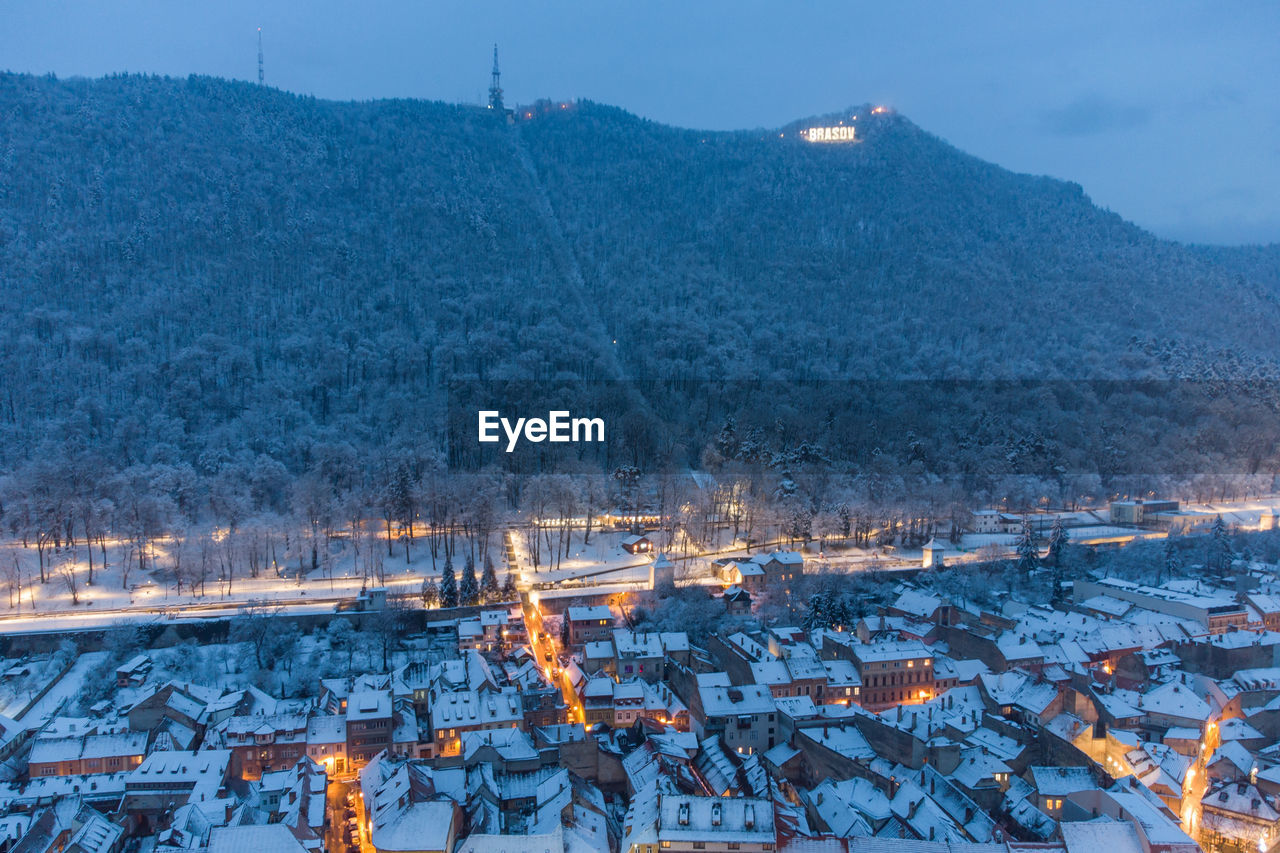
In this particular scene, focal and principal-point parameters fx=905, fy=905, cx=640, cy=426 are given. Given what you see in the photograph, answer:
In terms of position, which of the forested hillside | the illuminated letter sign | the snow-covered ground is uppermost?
the illuminated letter sign

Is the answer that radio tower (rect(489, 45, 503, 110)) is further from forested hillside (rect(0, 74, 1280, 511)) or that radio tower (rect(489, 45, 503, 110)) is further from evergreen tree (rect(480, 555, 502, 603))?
evergreen tree (rect(480, 555, 502, 603))

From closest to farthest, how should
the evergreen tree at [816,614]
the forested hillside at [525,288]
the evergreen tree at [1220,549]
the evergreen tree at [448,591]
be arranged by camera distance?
the evergreen tree at [816,614], the evergreen tree at [448,591], the evergreen tree at [1220,549], the forested hillside at [525,288]

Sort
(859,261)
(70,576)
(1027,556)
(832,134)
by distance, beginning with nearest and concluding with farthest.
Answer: (70,576) → (1027,556) → (859,261) → (832,134)

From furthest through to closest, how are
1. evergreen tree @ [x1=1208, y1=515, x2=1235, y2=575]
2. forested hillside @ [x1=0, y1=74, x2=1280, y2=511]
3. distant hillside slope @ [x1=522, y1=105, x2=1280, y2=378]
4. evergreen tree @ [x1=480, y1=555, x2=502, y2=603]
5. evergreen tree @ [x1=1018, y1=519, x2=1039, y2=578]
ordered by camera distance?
distant hillside slope @ [x1=522, y1=105, x2=1280, y2=378], forested hillside @ [x1=0, y1=74, x2=1280, y2=511], evergreen tree @ [x1=1208, y1=515, x2=1235, y2=575], evergreen tree @ [x1=1018, y1=519, x2=1039, y2=578], evergreen tree @ [x1=480, y1=555, x2=502, y2=603]

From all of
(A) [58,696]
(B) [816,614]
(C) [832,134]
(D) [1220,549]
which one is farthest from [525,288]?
(A) [58,696]

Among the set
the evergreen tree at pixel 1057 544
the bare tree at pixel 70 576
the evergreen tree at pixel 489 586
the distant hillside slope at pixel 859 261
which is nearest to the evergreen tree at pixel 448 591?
the evergreen tree at pixel 489 586

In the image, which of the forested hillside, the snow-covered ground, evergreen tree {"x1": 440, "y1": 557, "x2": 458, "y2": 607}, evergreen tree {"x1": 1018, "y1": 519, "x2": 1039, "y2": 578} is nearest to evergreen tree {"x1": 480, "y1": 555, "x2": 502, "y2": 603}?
evergreen tree {"x1": 440, "y1": 557, "x2": 458, "y2": 607}

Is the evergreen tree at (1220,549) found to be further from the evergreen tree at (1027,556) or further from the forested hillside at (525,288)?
the forested hillside at (525,288)

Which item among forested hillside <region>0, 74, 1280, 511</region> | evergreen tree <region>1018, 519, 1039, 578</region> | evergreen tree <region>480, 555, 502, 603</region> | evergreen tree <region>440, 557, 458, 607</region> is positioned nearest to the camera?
evergreen tree <region>440, 557, 458, 607</region>

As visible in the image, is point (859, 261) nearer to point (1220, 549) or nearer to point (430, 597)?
point (1220, 549)
